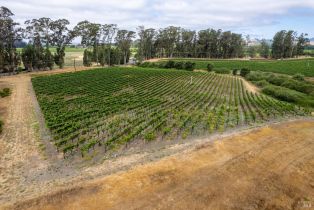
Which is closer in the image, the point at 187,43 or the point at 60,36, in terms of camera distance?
the point at 60,36

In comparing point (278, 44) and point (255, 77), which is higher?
point (278, 44)

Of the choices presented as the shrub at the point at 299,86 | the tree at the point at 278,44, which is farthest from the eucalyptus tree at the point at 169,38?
the shrub at the point at 299,86

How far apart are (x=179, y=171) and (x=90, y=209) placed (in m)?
5.68

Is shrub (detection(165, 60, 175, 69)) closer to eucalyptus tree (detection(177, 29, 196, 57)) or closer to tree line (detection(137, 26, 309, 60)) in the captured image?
tree line (detection(137, 26, 309, 60))

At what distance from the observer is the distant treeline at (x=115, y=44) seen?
6594 centimetres

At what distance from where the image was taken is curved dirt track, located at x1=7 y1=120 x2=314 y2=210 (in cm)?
1275

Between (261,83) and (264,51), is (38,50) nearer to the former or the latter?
(261,83)

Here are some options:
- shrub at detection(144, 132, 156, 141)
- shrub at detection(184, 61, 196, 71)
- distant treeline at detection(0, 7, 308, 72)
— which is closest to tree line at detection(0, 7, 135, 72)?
distant treeline at detection(0, 7, 308, 72)

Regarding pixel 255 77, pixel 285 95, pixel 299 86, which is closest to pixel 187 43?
pixel 255 77

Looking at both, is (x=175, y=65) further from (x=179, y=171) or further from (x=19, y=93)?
(x=179, y=171)

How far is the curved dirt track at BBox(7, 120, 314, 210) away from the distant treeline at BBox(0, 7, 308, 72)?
185 ft

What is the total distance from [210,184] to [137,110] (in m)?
16.3

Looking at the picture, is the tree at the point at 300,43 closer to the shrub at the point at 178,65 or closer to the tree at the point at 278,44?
the tree at the point at 278,44

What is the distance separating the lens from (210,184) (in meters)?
14.5
